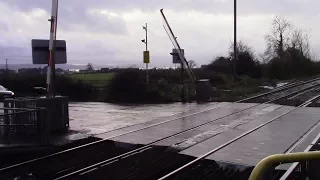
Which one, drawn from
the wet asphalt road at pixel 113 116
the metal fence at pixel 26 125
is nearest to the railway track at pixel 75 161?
the metal fence at pixel 26 125

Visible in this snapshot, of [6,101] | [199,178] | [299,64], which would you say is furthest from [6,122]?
[299,64]

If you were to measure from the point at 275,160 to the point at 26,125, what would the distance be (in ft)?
30.3

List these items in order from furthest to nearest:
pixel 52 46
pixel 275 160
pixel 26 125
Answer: pixel 52 46
pixel 26 125
pixel 275 160

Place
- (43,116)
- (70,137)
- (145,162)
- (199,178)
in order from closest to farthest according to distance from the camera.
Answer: (199,178), (145,162), (43,116), (70,137)

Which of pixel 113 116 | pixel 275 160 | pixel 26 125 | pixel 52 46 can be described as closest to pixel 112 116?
pixel 113 116

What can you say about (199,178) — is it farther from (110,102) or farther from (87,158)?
(110,102)

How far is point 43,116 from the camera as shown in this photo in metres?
11.7

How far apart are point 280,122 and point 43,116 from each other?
349 inches

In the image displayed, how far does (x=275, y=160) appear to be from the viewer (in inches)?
153

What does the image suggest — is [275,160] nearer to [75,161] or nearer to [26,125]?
[75,161]

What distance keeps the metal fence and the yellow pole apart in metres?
8.81

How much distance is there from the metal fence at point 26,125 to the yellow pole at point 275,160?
881 centimetres

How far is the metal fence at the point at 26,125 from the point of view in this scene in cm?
1166

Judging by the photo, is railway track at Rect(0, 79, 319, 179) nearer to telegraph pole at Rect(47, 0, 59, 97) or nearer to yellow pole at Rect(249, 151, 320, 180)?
telegraph pole at Rect(47, 0, 59, 97)
